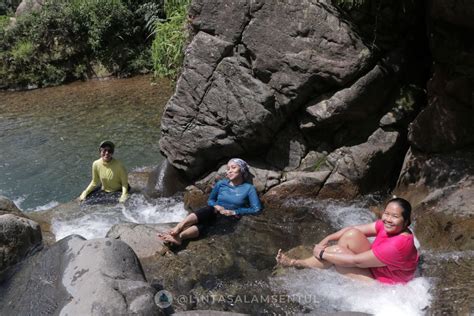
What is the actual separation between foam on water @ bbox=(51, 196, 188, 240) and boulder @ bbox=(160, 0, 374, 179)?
0.77m

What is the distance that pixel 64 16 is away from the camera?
2050 centimetres

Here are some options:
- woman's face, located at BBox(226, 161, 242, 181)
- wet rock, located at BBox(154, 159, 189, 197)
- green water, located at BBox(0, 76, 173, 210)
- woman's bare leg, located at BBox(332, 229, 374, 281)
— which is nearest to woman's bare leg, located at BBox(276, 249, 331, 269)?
woman's bare leg, located at BBox(332, 229, 374, 281)

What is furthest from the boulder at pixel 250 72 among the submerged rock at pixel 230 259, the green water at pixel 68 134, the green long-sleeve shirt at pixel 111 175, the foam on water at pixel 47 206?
the green water at pixel 68 134

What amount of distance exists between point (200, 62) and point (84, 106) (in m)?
9.37

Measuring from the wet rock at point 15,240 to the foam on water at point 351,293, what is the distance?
9.89ft

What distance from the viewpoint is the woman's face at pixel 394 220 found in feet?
14.9

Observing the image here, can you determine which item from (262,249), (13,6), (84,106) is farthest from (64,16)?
(262,249)

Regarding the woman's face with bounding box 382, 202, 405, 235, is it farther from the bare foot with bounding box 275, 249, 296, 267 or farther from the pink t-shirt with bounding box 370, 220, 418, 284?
the bare foot with bounding box 275, 249, 296, 267

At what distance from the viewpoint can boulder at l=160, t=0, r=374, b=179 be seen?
6.69 m

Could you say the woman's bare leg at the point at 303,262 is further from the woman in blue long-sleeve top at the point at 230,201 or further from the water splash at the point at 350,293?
the woman in blue long-sleeve top at the point at 230,201

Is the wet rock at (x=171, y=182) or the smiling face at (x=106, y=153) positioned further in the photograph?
the wet rock at (x=171, y=182)

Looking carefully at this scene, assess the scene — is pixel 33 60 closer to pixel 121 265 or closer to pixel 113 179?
pixel 113 179

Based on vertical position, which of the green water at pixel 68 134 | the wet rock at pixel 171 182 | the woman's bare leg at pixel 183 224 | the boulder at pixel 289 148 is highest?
the boulder at pixel 289 148

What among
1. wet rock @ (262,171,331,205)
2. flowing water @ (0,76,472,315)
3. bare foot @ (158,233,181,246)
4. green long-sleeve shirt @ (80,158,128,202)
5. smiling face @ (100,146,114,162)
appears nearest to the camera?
flowing water @ (0,76,472,315)
